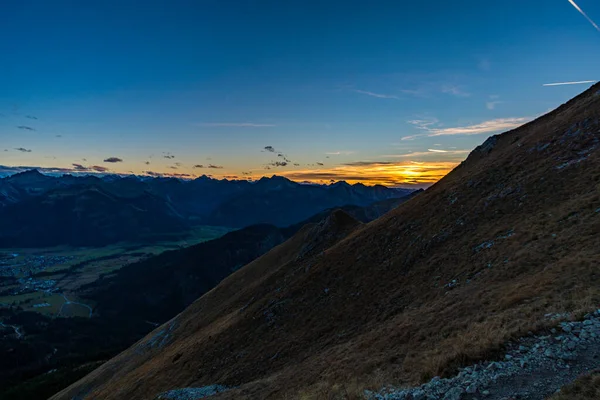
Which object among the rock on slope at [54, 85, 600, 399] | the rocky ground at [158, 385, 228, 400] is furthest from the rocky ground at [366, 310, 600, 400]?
the rocky ground at [158, 385, 228, 400]

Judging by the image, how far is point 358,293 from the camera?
38469 millimetres

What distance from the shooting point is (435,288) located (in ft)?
98.4

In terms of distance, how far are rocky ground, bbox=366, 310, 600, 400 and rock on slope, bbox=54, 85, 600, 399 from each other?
82 centimetres

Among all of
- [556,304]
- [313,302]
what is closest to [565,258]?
[556,304]

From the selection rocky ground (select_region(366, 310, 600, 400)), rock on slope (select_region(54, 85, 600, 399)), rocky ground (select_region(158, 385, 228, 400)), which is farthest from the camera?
rocky ground (select_region(158, 385, 228, 400))

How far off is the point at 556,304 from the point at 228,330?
41.5 meters

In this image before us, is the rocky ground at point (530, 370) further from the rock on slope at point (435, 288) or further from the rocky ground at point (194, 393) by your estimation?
the rocky ground at point (194, 393)

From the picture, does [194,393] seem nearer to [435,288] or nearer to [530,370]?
[435,288]

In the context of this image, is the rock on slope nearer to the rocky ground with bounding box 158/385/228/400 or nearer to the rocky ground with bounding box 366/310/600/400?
the rocky ground with bounding box 366/310/600/400

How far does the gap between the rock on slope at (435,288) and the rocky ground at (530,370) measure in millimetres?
819

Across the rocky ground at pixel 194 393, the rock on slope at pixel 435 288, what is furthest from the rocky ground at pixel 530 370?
the rocky ground at pixel 194 393

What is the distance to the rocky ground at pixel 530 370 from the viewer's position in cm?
1227

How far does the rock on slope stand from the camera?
731 inches

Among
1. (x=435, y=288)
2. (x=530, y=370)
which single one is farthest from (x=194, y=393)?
(x=530, y=370)
